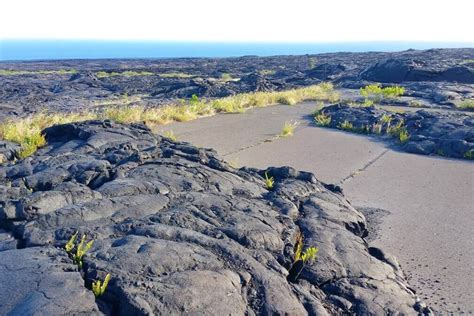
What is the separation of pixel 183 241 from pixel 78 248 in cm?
94

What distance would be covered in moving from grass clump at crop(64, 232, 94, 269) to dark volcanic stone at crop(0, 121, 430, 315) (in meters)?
0.05

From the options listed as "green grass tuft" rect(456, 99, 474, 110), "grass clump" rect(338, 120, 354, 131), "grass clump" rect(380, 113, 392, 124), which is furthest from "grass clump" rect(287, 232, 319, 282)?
"green grass tuft" rect(456, 99, 474, 110)

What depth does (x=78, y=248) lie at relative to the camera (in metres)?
4.36

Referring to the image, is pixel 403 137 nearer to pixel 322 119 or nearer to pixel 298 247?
pixel 322 119

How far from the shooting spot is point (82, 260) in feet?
14.1

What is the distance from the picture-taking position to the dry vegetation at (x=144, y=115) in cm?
1029

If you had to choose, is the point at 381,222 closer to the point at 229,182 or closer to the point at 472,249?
the point at 472,249

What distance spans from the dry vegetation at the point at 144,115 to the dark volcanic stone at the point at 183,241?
2.39 metres

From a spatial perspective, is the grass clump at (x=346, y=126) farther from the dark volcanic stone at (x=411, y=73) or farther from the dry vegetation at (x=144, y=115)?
the dark volcanic stone at (x=411, y=73)

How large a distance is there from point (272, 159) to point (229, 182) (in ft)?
13.5

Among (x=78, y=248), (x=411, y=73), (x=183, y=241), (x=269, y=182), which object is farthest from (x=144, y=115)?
(x=411, y=73)

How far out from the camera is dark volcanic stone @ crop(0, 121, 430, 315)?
Result: 3973 mm

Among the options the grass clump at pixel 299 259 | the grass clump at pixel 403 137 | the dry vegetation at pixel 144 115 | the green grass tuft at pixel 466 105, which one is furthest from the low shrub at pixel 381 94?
the grass clump at pixel 299 259

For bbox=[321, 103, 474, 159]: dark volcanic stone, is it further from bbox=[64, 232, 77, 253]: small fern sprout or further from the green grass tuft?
bbox=[64, 232, 77, 253]: small fern sprout
